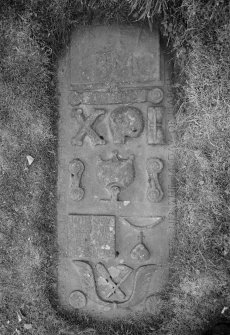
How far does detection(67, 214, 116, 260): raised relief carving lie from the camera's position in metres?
3.80

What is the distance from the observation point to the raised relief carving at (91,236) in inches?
150

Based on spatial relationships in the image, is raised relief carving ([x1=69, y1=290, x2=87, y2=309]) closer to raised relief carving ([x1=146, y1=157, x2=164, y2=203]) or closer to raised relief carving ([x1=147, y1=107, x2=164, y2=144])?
raised relief carving ([x1=146, y1=157, x2=164, y2=203])

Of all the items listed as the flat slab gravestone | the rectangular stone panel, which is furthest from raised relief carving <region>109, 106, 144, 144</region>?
the rectangular stone panel

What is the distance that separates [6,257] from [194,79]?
8.85ft

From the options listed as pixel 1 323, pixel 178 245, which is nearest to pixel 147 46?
pixel 178 245

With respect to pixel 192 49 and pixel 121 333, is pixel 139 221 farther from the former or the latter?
pixel 192 49

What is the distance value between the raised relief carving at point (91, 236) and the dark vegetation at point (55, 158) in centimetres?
28

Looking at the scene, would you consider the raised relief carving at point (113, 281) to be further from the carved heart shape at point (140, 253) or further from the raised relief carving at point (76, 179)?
the raised relief carving at point (76, 179)

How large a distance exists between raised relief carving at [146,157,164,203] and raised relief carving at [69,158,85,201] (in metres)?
0.66

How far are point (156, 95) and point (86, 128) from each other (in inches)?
29.6

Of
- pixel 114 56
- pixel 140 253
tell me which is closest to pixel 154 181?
pixel 140 253

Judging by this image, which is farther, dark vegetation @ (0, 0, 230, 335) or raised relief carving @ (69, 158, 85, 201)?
raised relief carving @ (69, 158, 85, 201)

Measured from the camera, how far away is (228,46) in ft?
11.6

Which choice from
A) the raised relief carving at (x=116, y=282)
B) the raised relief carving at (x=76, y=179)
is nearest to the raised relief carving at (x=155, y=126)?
the raised relief carving at (x=76, y=179)
